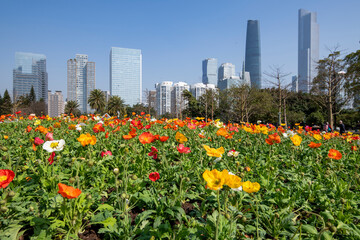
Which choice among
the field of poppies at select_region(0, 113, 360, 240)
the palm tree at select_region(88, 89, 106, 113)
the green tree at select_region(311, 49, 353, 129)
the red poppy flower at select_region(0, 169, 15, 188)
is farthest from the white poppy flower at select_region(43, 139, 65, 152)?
the palm tree at select_region(88, 89, 106, 113)

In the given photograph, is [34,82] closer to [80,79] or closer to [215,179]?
[80,79]

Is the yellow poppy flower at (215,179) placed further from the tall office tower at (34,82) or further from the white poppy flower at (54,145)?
the tall office tower at (34,82)

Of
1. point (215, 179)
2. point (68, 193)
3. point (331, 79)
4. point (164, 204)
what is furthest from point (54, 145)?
point (331, 79)

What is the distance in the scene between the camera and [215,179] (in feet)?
4.33

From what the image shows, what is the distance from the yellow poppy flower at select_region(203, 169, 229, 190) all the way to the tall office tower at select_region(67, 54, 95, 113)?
11173 centimetres

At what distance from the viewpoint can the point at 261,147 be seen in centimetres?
383

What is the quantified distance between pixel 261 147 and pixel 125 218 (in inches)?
115

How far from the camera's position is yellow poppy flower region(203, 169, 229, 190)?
127 centimetres

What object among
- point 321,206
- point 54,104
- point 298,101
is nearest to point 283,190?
point 321,206

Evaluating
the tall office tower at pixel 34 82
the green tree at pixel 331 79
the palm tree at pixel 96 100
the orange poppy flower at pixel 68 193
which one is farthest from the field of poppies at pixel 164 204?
the tall office tower at pixel 34 82

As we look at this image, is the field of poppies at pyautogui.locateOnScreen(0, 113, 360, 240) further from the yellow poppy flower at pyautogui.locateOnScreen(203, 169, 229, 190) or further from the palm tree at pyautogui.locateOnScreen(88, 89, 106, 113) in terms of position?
the palm tree at pyautogui.locateOnScreen(88, 89, 106, 113)

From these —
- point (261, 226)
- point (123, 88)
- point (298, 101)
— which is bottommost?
point (261, 226)

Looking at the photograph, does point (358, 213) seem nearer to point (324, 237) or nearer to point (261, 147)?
point (324, 237)

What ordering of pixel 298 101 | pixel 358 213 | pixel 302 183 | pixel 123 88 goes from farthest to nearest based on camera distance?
pixel 123 88 → pixel 298 101 → pixel 302 183 → pixel 358 213
